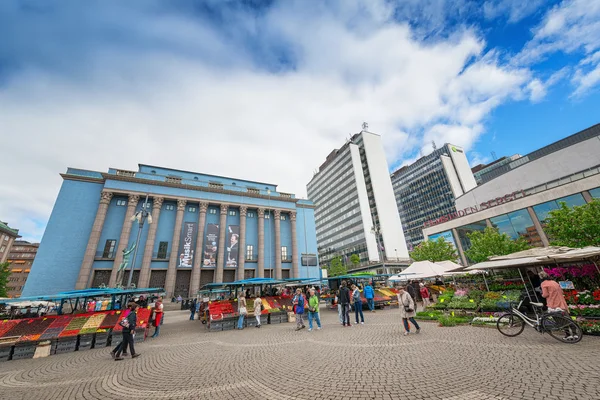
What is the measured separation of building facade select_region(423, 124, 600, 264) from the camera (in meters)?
32.0

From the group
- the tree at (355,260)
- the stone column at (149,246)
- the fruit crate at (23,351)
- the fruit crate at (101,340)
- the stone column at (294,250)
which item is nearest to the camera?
the fruit crate at (23,351)

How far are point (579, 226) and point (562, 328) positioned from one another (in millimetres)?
15741

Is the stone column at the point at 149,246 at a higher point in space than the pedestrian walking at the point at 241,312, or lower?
higher

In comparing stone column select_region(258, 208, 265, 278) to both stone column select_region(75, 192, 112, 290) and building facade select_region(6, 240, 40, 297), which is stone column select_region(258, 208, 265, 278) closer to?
stone column select_region(75, 192, 112, 290)

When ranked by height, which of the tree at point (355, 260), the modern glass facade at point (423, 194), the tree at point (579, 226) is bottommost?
the tree at point (579, 226)

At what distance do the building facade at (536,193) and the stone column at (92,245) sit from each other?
58.3 m

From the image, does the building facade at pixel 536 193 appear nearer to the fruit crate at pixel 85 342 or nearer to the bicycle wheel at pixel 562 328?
the bicycle wheel at pixel 562 328

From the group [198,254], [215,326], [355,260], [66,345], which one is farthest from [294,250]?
[66,345]

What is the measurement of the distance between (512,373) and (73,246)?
4433cm

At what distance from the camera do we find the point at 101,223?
108 ft

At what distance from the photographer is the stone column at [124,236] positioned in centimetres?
3094

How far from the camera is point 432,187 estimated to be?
Answer: 319 feet

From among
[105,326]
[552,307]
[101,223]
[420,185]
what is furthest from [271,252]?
[420,185]

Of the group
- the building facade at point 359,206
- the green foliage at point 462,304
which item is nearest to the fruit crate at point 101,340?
the green foliage at point 462,304
